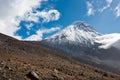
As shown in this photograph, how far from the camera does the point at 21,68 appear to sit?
72.2 m

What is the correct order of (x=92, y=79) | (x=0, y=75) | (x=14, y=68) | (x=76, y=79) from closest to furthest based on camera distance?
1. (x=0, y=75)
2. (x=14, y=68)
3. (x=76, y=79)
4. (x=92, y=79)

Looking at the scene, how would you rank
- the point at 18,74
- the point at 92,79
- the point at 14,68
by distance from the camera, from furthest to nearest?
the point at 92,79 < the point at 14,68 < the point at 18,74

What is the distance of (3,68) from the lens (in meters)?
66.9

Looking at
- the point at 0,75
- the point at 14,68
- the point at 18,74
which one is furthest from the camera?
the point at 14,68

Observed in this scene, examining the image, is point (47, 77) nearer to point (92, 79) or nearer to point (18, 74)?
point (18, 74)

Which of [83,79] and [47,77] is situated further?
[83,79]

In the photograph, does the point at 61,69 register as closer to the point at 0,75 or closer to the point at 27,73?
the point at 27,73

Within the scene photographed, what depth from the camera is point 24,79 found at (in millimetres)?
64125

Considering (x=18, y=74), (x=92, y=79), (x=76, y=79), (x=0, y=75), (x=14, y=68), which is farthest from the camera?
(x=92, y=79)

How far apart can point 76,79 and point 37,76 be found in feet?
57.3

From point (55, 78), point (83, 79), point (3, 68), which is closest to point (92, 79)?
point (83, 79)

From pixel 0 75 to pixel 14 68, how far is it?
8.82 meters

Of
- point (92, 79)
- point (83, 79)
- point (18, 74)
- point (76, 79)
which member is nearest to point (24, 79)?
point (18, 74)

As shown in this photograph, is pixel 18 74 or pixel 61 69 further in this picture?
pixel 61 69
